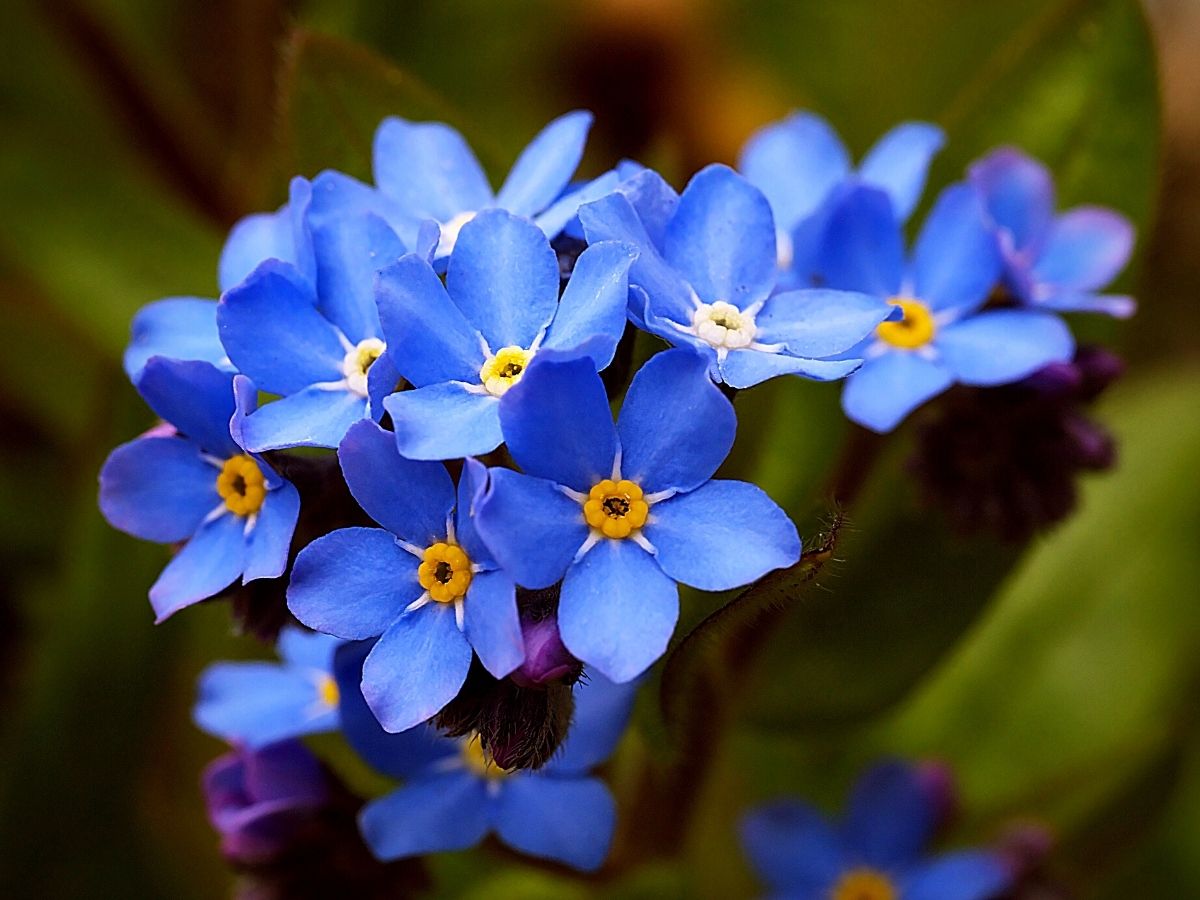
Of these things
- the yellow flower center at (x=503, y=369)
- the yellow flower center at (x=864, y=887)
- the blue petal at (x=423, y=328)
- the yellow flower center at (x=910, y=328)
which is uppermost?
the yellow flower center at (x=910, y=328)

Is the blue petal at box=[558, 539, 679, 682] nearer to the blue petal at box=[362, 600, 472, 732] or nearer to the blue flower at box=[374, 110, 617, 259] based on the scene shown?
the blue petal at box=[362, 600, 472, 732]

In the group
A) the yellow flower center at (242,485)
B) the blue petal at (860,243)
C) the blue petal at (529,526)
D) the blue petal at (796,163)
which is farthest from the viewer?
the blue petal at (796,163)

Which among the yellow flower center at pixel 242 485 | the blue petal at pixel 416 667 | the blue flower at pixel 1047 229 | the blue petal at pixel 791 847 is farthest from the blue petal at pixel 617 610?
the blue petal at pixel 791 847

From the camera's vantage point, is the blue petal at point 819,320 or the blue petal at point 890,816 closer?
the blue petal at point 819,320

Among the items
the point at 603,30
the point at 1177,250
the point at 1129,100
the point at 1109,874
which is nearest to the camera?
the point at 1129,100

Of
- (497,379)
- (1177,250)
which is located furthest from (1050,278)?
(1177,250)

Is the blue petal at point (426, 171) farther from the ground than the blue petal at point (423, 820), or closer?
farther from the ground

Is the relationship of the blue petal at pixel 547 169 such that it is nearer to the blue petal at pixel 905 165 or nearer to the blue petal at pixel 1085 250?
the blue petal at pixel 905 165

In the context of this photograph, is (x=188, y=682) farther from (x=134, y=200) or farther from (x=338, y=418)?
(x=338, y=418)

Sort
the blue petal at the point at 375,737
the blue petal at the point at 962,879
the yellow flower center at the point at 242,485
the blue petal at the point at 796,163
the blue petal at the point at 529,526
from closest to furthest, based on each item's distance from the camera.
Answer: the blue petal at the point at 529,526, the yellow flower center at the point at 242,485, the blue petal at the point at 375,737, the blue petal at the point at 796,163, the blue petal at the point at 962,879
